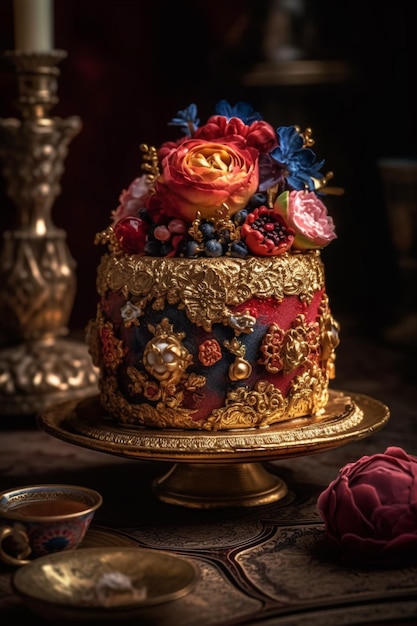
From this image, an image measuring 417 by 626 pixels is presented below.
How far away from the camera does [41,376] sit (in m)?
2.22

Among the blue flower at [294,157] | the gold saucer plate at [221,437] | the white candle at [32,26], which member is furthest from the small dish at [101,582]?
the white candle at [32,26]

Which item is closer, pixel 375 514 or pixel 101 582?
pixel 101 582

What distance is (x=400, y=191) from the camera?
2.57 meters

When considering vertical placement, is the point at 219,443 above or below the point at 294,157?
below

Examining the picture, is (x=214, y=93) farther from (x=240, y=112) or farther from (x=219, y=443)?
(x=219, y=443)

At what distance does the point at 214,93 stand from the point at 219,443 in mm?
1566

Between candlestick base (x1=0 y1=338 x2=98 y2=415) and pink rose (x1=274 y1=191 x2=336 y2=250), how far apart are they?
691 mm

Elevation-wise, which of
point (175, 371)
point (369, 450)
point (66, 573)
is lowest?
point (369, 450)

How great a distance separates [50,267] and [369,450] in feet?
2.29

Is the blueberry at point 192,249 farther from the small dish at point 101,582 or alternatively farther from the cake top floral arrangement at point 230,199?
the small dish at point 101,582

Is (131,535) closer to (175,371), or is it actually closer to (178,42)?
(175,371)

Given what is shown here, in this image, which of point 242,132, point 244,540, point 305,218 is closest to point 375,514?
point 244,540

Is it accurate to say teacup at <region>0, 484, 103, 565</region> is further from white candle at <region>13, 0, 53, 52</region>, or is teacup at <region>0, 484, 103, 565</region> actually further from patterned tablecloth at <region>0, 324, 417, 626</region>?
white candle at <region>13, 0, 53, 52</region>

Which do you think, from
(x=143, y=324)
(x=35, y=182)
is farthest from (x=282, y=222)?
(x=35, y=182)
